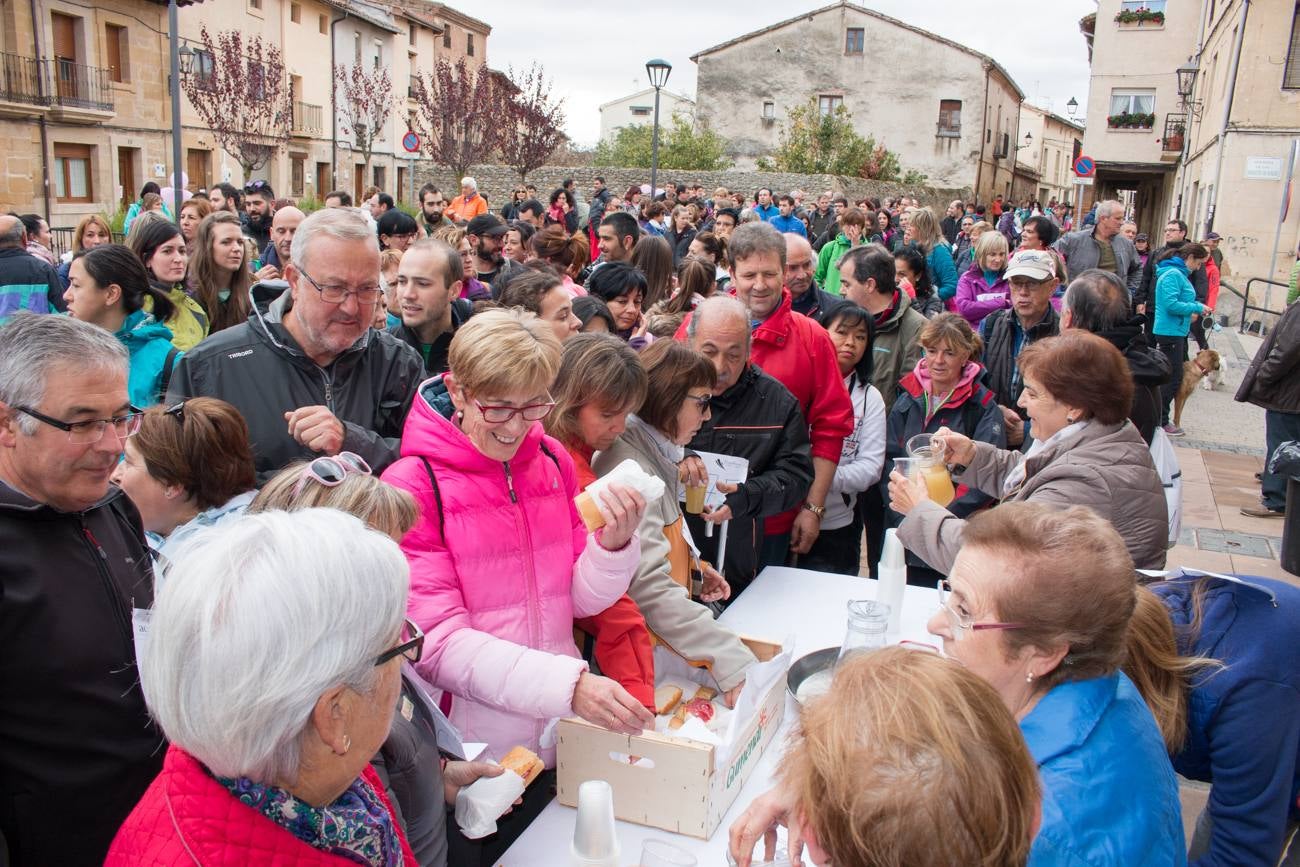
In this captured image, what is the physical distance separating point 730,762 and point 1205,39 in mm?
29246

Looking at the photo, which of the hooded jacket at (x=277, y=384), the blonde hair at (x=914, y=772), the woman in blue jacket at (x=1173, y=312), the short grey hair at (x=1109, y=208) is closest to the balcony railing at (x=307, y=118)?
the short grey hair at (x=1109, y=208)

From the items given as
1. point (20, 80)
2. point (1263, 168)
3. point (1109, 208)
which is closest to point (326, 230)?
point (1109, 208)

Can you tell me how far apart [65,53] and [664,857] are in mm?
27542

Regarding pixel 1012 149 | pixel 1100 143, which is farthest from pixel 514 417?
pixel 1012 149

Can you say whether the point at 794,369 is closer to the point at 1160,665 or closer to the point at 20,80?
the point at 1160,665

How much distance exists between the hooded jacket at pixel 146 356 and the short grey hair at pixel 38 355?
2.00m

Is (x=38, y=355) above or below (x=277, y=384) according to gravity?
above

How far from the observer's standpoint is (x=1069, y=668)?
171cm

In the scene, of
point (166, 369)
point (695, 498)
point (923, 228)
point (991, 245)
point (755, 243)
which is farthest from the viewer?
point (923, 228)

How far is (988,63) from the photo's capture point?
120 feet

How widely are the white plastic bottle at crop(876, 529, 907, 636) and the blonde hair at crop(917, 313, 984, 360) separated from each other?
1314mm

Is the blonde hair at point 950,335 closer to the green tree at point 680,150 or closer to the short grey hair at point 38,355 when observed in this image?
the short grey hair at point 38,355

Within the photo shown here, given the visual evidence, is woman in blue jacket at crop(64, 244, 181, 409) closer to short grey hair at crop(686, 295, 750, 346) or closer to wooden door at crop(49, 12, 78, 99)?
short grey hair at crop(686, 295, 750, 346)

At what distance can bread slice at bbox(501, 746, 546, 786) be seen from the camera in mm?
2047
